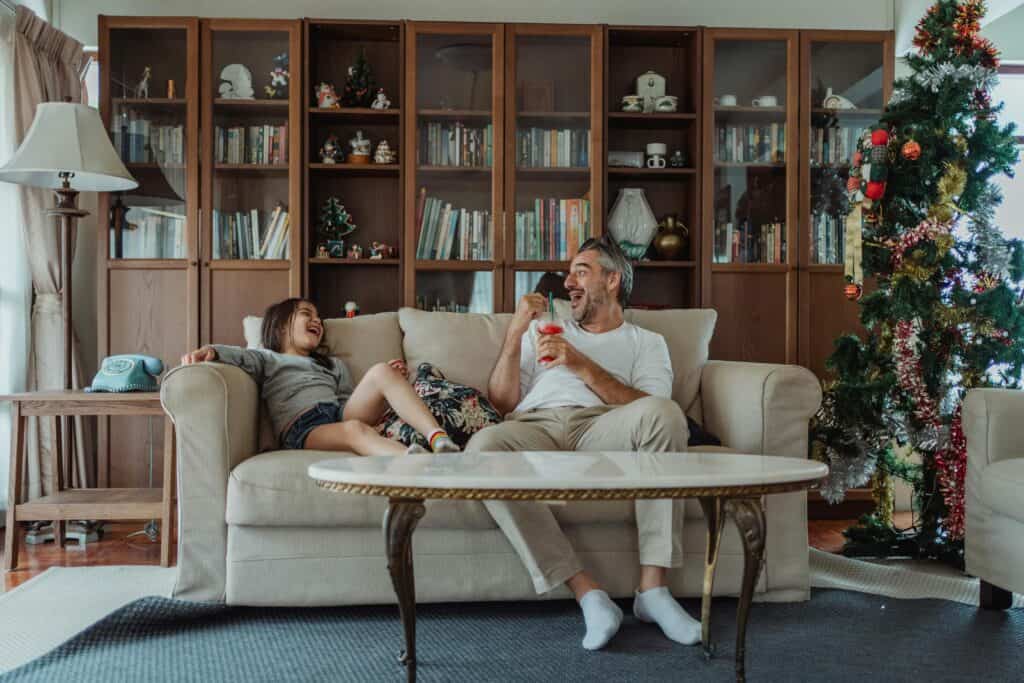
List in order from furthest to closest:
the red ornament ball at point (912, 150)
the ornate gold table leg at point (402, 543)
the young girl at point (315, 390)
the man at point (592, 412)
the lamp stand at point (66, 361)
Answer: the lamp stand at point (66, 361) < the red ornament ball at point (912, 150) < the young girl at point (315, 390) < the man at point (592, 412) < the ornate gold table leg at point (402, 543)

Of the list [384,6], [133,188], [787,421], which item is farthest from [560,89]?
[787,421]

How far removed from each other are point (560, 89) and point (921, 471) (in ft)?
6.44

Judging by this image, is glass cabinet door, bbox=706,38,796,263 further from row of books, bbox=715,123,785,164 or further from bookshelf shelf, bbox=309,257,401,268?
bookshelf shelf, bbox=309,257,401,268

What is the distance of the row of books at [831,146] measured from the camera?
375 cm

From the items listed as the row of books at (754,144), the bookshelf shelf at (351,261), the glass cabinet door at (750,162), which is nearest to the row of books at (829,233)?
the glass cabinet door at (750,162)

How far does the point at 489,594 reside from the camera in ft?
7.14

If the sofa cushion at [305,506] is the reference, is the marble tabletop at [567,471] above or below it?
above

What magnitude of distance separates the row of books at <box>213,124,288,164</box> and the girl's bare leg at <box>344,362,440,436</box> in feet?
4.74

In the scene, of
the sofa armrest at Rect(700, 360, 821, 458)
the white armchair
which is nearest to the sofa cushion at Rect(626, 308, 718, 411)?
the sofa armrest at Rect(700, 360, 821, 458)

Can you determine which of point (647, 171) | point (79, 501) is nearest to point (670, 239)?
point (647, 171)

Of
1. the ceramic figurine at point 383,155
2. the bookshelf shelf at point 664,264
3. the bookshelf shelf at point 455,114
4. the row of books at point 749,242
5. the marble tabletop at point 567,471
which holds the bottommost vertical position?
the marble tabletop at point 567,471

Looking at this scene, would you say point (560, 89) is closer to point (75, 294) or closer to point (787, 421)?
point (787, 421)

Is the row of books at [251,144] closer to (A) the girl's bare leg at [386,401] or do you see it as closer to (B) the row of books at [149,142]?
(B) the row of books at [149,142]

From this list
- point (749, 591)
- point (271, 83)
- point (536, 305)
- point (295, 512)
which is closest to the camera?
point (749, 591)
